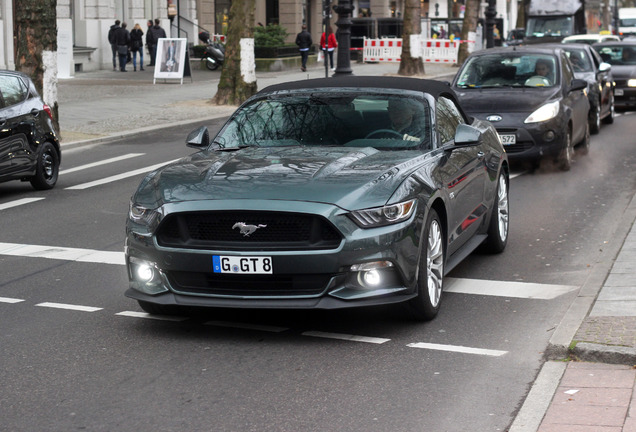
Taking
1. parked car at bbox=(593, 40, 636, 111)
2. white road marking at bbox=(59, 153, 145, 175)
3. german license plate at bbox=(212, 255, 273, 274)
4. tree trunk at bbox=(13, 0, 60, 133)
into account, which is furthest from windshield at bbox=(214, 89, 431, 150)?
parked car at bbox=(593, 40, 636, 111)

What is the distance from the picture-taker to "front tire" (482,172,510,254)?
9.44 meters

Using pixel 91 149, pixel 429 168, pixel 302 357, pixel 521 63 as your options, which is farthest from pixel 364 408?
pixel 91 149

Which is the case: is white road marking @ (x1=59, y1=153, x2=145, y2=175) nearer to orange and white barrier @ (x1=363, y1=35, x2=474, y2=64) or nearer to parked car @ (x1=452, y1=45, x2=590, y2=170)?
parked car @ (x1=452, y1=45, x2=590, y2=170)

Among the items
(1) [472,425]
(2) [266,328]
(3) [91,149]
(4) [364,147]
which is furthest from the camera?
(3) [91,149]

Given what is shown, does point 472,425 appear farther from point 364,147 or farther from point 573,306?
point 364,147

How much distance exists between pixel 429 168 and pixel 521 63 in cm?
973

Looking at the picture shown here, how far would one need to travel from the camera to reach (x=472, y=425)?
5.30m

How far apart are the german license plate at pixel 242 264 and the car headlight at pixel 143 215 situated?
0.50 metres

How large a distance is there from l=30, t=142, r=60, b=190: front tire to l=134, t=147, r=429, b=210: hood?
723 centimetres

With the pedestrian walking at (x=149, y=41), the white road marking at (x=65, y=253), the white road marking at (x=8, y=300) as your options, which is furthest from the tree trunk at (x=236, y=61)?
the white road marking at (x=8, y=300)

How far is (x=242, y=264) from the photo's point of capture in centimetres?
659

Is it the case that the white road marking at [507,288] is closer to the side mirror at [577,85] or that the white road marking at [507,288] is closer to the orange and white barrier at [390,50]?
the side mirror at [577,85]

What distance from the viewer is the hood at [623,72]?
26.7 meters

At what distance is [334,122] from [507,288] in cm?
179
